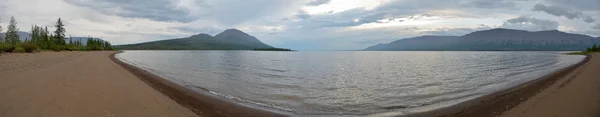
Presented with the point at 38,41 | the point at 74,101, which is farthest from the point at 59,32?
the point at 74,101

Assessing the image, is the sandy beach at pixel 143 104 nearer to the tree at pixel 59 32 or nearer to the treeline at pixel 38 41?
the treeline at pixel 38 41

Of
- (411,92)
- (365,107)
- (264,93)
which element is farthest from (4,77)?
(411,92)

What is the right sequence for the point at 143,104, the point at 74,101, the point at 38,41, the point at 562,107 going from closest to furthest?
1. the point at 74,101
2. the point at 143,104
3. the point at 562,107
4. the point at 38,41

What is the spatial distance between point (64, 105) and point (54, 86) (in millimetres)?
4112

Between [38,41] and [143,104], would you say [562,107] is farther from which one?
[38,41]

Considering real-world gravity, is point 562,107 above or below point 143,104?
below

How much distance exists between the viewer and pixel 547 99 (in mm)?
11875

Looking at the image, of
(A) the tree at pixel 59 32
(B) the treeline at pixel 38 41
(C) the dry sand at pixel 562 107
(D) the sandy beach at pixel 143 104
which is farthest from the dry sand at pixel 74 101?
(A) the tree at pixel 59 32

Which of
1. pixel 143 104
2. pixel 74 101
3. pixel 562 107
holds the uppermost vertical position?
pixel 74 101

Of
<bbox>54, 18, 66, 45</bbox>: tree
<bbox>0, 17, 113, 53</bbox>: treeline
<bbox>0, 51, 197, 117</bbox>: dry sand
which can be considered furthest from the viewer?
<bbox>54, 18, 66, 45</bbox>: tree

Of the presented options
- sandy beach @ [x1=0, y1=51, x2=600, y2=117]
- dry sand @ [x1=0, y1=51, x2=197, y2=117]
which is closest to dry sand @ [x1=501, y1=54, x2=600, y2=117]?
sandy beach @ [x1=0, y1=51, x2=600, y2=117]

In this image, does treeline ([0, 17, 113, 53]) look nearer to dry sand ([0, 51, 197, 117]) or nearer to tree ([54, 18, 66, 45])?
tree ([54, 18, 66, 45])

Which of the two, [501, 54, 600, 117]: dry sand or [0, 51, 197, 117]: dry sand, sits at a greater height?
[0, 51, 197, 117]: dry sand

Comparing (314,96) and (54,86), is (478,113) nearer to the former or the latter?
(314,96)
